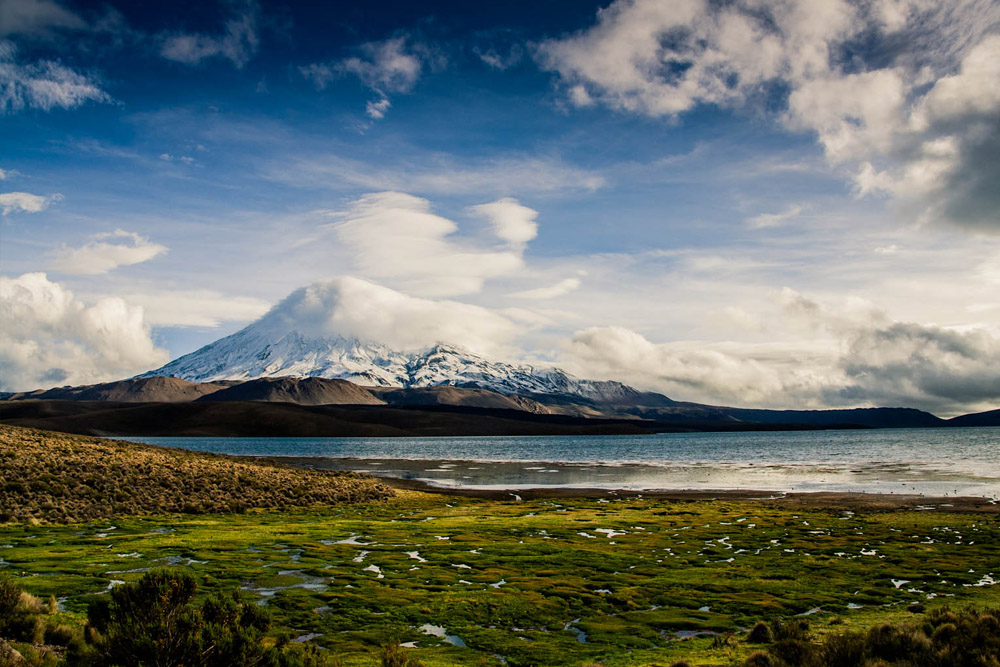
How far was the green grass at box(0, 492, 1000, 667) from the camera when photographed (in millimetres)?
15688

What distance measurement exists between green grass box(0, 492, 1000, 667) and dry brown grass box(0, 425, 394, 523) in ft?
10.1

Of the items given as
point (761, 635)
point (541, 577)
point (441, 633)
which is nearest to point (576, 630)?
point (441, 633)

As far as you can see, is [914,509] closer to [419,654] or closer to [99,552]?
[419,654]

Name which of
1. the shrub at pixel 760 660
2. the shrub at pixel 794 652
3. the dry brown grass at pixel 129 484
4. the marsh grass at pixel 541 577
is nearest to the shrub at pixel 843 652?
the marsh grass at pixel 541 577

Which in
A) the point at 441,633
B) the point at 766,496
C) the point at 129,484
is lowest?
the point at 766,496

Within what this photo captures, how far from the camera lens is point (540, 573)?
2327cm

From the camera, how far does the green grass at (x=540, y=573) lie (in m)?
15.7

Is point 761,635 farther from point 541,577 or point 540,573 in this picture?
point 540,573

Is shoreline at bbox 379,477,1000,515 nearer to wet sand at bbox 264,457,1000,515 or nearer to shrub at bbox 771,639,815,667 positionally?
wet sand at bbox 264,457,1000,515

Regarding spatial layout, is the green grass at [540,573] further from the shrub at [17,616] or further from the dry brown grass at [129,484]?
the shrub at [17,616]

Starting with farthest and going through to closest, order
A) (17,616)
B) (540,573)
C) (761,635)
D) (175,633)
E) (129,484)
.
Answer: (129,484) < (540,573) < (761,635) < (17,616) < (175,633)

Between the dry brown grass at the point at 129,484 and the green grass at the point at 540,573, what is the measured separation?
10.1ft

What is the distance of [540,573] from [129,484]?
31.5 meters

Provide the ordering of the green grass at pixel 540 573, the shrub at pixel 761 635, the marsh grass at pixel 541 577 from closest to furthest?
the marsh grass at pixel 541 577 < the shrub at pixel 761 635 < the green grass at pixel 540 573
